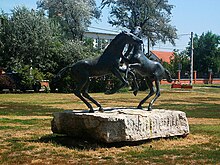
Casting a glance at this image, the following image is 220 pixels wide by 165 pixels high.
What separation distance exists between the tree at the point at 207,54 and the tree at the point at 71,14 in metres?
36.2

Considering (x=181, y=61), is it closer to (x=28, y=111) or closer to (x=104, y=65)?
(x=28, y=111)

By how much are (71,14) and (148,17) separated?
8.95 m

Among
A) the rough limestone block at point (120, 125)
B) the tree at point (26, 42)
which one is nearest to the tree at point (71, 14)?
the tree at point (26, 42)

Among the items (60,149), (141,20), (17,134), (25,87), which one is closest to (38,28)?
(25,87)

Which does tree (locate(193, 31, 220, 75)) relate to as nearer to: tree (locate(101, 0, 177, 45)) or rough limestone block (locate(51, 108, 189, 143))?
tree (locate(101, 0, 177, 45))

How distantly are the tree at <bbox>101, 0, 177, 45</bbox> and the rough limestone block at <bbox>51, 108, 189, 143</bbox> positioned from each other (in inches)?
1456

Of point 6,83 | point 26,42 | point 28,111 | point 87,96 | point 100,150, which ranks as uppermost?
point 26,42

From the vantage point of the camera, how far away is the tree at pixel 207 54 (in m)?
75.9


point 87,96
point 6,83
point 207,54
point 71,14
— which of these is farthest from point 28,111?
point 207,54

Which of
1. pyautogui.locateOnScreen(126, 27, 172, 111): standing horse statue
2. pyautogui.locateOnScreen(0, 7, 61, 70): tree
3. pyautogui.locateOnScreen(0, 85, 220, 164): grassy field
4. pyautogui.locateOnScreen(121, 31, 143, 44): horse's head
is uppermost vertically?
pyautogui.locateOnScreen(0, 7, 61, 70): tree

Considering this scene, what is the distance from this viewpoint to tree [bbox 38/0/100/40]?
1710 inches

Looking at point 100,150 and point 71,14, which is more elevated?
point 71,14

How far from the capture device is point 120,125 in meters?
9.16

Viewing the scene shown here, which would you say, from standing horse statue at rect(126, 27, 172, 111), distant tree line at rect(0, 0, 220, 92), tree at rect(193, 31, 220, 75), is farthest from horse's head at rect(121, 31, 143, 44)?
tree at rect(193, 31, 220, 75)
